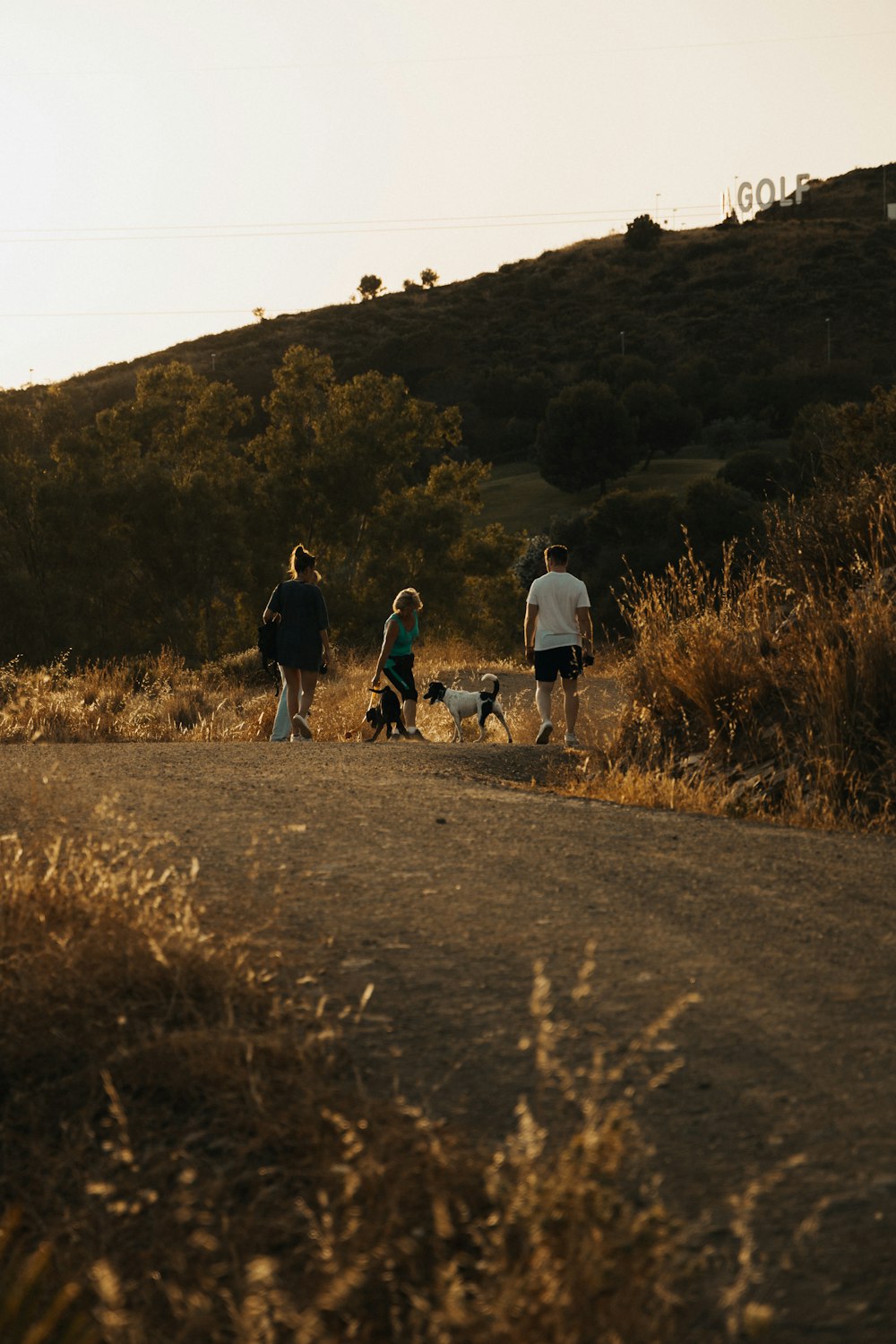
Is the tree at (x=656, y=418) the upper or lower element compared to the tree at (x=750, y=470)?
upper

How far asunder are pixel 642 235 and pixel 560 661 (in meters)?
84.3

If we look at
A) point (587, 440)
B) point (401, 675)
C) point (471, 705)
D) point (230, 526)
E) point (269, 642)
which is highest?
point (587, 440)

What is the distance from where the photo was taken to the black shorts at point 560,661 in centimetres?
1248

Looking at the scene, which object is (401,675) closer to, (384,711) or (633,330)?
(384,711)

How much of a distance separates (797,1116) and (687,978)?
3.16 feet

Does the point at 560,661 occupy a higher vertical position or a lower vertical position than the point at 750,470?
lower

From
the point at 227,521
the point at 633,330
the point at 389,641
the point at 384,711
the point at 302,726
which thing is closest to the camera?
the point at 302,726

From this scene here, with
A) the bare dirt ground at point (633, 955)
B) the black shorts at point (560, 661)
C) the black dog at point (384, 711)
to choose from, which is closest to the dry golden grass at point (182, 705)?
the black dog at point (384, 711)

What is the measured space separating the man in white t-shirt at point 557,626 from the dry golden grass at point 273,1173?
8.21 meters

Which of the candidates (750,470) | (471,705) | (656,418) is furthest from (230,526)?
(656,418)

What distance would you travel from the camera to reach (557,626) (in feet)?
41.2

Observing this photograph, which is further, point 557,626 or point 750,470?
point 750,470

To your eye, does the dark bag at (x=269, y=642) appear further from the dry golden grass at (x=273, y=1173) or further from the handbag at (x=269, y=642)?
the dry golden grass at (x=273, y=1173)

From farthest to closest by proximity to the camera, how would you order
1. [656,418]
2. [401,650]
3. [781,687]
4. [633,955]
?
[656,418]
[401,650]
[781,687]
[633,955]
